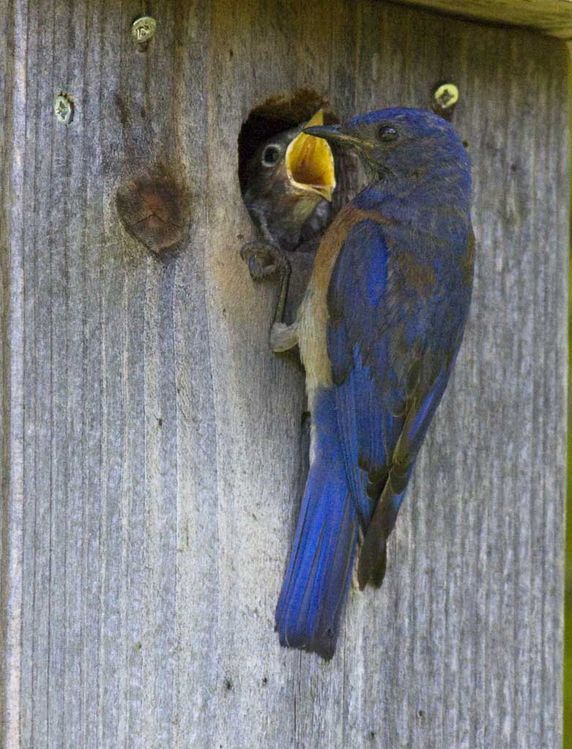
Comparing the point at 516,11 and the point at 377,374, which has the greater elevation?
the point at 516,11

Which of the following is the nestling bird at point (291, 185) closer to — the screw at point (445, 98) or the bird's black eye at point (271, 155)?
the bird's black eye at point (271, 155)

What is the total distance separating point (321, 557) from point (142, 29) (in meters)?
1.02

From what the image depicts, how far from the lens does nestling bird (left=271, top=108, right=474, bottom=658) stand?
9.30 ft

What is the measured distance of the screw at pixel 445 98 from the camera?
3.15 metres

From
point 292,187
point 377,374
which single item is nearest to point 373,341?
point 377,374

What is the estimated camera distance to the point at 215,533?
2.77 metres

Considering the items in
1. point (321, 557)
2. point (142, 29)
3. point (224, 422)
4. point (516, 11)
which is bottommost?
point (321, 557)

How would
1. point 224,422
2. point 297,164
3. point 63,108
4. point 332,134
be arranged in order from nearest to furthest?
point 63,108
point 224,422
point 332,134
point 297,164

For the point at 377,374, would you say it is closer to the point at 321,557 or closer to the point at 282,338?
the point at 282,338

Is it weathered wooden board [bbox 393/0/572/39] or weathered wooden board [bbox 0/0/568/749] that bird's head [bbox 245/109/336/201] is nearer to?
weathered wooden board [bbox 0/0/568/749]

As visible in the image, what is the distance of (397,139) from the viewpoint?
3.22m

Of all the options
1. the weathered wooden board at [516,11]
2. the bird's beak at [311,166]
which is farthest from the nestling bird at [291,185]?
the weathered wooden board at [516,11]

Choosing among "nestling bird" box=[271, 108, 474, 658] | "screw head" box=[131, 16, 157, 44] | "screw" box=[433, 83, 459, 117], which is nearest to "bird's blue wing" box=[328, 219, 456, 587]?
"nestling bird" box=[271, 108, 474, 658]

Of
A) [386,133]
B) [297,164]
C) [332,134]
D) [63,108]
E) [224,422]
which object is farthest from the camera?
[297,164]
